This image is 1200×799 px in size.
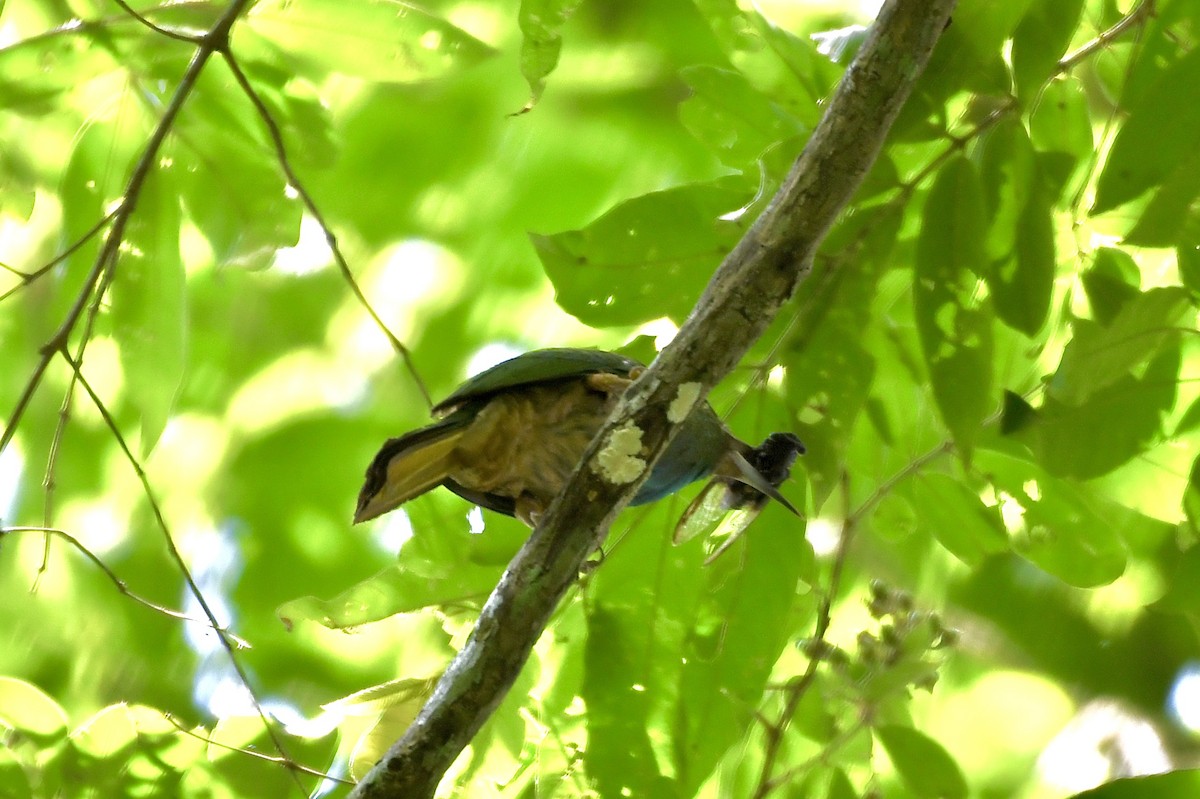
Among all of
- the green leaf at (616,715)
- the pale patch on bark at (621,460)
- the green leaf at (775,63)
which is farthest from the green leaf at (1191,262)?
the green leaf at (616,715)

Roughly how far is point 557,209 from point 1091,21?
2.01 meters

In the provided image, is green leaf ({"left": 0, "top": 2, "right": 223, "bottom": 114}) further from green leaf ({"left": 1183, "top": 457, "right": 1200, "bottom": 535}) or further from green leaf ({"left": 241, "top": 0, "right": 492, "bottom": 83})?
green leaf ({"left": 1183, "top": 457, "right": 1200, "bottom": 535})

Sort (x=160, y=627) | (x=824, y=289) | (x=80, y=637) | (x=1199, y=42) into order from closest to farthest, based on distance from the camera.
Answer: (x=1199, y=42)
(x=824, y=289)
(x=80, y=637)
(x=160, y=627)

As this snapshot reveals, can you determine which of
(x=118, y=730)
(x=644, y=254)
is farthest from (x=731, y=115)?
(x=118, y=730)

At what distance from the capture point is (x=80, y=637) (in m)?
3.88

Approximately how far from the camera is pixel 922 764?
2414mm

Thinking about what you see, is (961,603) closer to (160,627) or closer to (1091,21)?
(1091,21)

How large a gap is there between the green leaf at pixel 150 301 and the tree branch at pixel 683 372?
3.32 feet

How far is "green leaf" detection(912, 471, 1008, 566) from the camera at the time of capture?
230cm

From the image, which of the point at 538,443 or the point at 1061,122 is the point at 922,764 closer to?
the point at 538,443

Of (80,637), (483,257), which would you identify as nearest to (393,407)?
(483,257)

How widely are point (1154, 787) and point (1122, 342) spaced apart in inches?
32.9

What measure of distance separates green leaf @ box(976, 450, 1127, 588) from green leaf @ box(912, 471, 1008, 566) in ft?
0.26

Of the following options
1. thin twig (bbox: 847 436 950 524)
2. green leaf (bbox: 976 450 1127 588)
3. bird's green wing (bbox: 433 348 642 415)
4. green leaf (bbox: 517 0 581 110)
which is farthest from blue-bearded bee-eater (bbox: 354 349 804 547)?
green leaf (bbox: 517 0 581 110)
